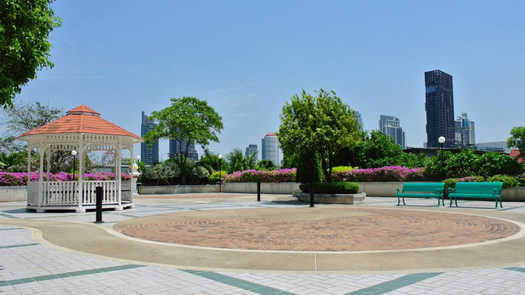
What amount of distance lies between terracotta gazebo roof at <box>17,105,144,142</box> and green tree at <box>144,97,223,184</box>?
1929 centimetres

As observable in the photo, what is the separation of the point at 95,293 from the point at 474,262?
5.24 metres

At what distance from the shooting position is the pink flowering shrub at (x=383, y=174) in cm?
2405

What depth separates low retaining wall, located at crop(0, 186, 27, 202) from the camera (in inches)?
968

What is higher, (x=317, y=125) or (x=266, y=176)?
(x=317, y=125)

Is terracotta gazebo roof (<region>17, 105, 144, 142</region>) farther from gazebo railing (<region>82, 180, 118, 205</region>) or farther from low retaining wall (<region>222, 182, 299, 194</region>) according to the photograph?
low retaining wall (<region>222, 182, 299, 194</region>)

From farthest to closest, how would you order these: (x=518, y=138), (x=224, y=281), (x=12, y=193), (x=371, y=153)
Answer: (x=371, y=153) < (x=12, y=193) < (x=518, y=138) < (x=224, y=281)

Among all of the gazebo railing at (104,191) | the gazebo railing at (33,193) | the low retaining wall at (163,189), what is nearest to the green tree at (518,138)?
the gazebo railing at (104,191)

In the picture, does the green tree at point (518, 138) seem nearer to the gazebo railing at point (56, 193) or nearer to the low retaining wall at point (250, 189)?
the low retaining wall at point (250, 189)

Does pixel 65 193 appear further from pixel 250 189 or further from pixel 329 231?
pixel 250 189

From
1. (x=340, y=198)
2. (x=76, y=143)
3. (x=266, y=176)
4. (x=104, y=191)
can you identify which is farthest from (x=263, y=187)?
(x=76, y=143)

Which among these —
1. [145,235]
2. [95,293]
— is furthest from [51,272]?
[145,235]

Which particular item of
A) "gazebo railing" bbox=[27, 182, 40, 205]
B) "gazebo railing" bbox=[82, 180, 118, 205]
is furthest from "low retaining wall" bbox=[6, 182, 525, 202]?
"gazebo railing" bbox=[82, 180, 118, 205]

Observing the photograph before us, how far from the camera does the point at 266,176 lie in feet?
110

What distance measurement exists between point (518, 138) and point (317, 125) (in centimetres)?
1093
